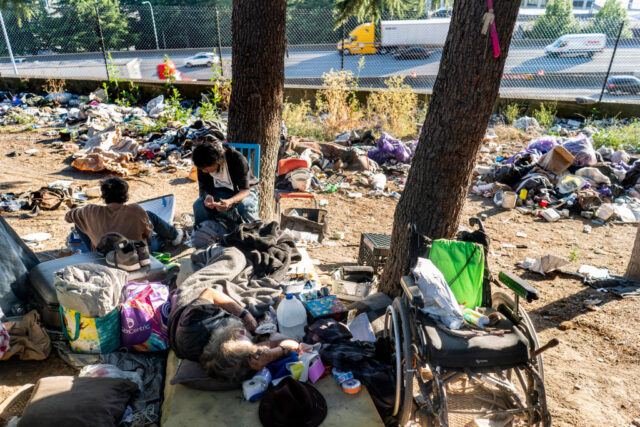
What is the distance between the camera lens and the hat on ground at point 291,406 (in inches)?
93.7

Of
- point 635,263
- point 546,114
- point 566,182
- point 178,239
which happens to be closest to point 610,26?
point 546,114

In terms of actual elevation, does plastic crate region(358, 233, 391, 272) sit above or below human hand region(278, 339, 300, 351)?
below

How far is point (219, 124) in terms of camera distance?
8.70 m

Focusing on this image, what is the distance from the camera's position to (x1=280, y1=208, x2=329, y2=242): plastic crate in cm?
527

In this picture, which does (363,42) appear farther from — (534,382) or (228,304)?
(534,382)

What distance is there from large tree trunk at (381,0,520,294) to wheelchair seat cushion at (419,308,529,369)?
1.12 metres

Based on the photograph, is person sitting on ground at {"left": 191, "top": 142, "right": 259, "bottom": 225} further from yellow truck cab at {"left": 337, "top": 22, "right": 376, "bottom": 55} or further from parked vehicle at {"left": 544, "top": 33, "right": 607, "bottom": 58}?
yellow truck cab at {"left": 337, "top": 22, "right": 376, "bottom": 55}

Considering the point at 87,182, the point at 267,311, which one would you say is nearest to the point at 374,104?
the point at 87,182

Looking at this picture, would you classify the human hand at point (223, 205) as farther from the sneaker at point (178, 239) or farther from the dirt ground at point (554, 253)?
the dirt ground at point (554, 253)

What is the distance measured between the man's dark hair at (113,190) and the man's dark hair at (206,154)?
683 mm

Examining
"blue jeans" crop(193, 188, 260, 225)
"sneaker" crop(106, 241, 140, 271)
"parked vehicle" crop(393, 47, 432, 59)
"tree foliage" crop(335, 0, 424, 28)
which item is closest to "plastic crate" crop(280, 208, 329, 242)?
"blue jeans" crop(193, 188, 260, 225)

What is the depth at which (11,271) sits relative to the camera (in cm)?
339

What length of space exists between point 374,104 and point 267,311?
23.7 feet

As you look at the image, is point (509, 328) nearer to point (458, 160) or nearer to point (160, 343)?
point (458, 160)
